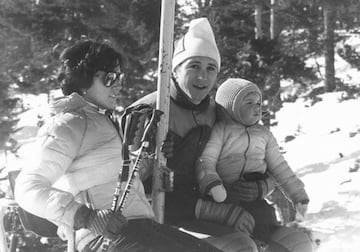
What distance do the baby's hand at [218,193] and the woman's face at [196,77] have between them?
655mm

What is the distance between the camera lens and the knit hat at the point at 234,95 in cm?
335

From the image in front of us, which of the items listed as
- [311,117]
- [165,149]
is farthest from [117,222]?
[311,117]

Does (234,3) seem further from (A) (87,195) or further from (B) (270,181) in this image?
(A) (87,195)

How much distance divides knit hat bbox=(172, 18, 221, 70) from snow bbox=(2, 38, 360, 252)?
1467mm

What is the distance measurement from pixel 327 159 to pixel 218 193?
7.90 m

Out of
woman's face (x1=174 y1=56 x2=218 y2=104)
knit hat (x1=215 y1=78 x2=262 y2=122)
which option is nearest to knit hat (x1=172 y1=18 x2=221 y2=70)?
woman's face (x1=174 y1=56 x2=218 y2=104)

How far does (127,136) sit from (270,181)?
1.23m

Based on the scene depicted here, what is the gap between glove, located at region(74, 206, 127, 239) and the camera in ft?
7.09

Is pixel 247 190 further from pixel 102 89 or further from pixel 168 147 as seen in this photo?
pixel 102 89

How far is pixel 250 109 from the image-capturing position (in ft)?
11.0

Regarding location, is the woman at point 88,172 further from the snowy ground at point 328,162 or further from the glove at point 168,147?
the snowy ground at point 328,162

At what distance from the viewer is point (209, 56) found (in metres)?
3.41

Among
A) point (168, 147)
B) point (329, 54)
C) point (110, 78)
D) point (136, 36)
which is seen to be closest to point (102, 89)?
point (110, 78)

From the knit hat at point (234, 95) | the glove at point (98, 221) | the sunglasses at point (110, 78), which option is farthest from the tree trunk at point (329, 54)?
the glove at point (98, 221)
